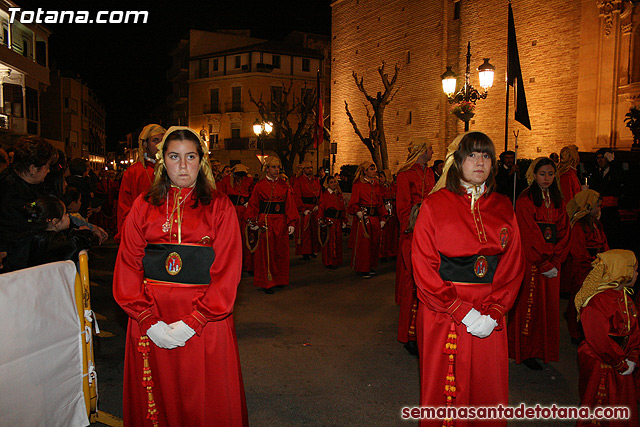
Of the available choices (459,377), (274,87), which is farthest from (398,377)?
(274,87)

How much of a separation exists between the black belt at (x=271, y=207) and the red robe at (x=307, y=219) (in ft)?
9.19

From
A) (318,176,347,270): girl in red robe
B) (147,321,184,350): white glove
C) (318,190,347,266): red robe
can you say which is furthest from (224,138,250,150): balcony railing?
(147,321,184,350): white glove

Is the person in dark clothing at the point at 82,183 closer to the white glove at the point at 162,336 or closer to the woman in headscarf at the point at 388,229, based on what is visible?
the white glove at the point at 162,336

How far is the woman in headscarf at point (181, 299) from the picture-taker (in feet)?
9.64

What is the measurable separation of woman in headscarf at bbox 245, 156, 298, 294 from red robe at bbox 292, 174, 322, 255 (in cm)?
276

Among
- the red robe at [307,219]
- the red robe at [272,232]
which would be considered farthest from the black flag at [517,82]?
the red robe at [307,219]

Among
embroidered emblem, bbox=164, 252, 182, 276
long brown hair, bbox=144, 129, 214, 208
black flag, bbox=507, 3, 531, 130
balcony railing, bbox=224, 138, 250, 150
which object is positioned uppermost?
balcony railing, bbox=224, 138, 250, 150

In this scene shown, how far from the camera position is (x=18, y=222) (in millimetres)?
3951

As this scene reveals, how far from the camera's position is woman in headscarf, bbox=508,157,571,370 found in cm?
509

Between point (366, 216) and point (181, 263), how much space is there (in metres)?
7.50

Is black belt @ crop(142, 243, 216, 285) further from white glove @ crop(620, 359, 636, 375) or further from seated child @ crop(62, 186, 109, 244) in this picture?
white glove @ crop(620, 359, 636, 375)

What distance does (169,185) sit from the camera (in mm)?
3166

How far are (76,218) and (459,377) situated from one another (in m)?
3.75

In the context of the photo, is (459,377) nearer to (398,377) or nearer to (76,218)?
(398,377)
